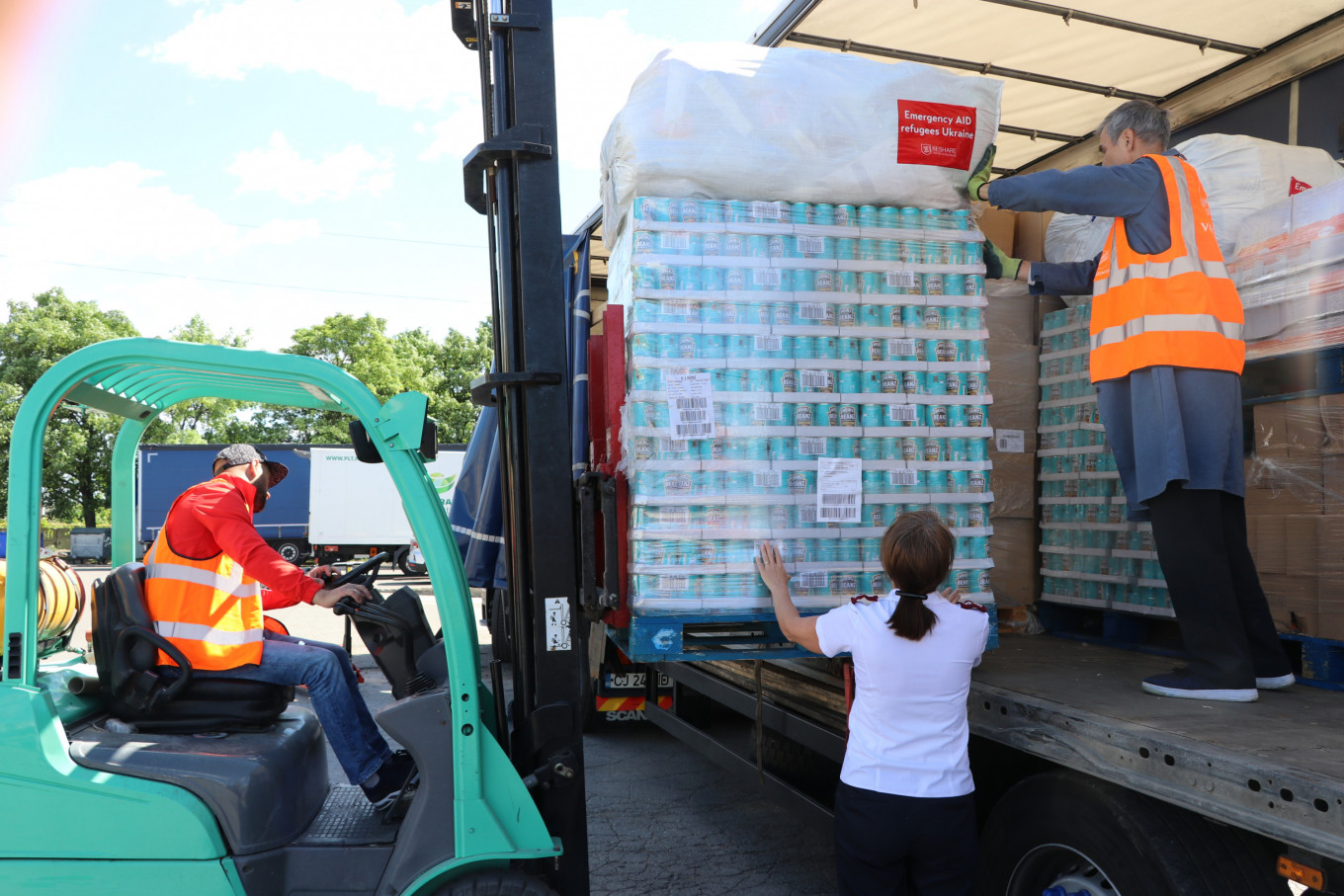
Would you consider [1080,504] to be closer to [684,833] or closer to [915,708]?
[915,708]

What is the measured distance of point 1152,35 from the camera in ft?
15.2

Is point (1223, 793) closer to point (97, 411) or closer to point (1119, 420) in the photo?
point (1119, 420)

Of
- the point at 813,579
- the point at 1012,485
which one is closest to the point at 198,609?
the point at 813,579

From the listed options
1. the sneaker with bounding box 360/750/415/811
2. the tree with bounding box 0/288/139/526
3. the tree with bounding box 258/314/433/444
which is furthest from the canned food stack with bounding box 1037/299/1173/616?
the tree with bounding box 258/314/433/444

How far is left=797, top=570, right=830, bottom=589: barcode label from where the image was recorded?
3.19m

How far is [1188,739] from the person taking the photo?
2357 mm

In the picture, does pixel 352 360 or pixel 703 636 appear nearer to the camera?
pixel 703 636

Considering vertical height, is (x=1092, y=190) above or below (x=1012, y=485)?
above

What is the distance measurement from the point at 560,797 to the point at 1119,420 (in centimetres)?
225

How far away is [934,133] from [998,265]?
57 cm

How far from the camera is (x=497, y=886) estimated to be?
2.75 meters

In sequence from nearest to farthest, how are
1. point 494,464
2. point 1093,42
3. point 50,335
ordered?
point 1093,42 < point 494,464 < point 50,335

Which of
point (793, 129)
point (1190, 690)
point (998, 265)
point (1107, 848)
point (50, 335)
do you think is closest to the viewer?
point (1107, 848)

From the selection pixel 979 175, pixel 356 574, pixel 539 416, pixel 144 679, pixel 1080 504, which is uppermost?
pixel 979 175
